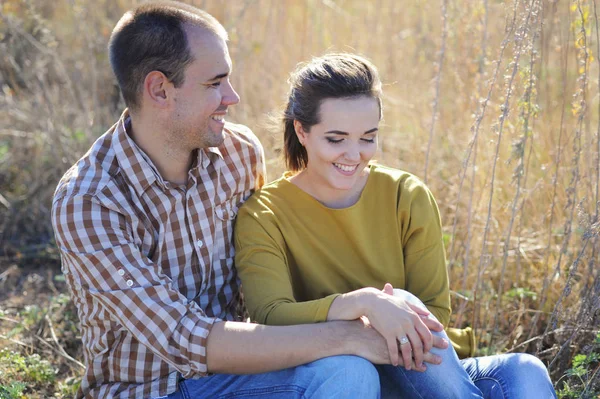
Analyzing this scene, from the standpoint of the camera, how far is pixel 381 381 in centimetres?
245

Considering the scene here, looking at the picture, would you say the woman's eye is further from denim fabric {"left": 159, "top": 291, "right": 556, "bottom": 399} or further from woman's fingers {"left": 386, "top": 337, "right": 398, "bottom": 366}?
woman's fingers {"left": 386, "top": 337, "right": 398, "bottom": 366}

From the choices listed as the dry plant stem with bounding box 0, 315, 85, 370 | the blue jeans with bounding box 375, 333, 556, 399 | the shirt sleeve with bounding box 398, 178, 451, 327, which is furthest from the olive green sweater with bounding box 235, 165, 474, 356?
the dry plant stem with bounding box 0, 315, 85, 370

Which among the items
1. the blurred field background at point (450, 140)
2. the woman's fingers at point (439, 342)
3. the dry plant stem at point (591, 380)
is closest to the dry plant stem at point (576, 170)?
the blurred field background at point (450, 140)

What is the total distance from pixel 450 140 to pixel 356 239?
191cm

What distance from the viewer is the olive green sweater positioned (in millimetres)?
2553

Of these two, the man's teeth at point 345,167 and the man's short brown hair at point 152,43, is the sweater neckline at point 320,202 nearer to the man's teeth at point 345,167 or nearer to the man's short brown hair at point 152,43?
the man's teeth at point 345,167

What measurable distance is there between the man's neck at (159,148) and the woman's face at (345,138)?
1.51 feet

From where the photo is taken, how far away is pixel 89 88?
5.12 m

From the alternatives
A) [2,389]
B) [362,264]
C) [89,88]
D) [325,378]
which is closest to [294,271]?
[362,264]

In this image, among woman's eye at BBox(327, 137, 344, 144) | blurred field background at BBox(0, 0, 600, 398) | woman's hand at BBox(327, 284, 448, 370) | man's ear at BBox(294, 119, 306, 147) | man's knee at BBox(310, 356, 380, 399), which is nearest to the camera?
man's knee at BBox(310, 356, 380, 399)

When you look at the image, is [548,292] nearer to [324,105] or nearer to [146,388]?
[324,105]

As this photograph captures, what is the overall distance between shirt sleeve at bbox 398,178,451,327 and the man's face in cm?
69

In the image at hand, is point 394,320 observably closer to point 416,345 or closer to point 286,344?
point 416,345

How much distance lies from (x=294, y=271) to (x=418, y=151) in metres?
1.94
